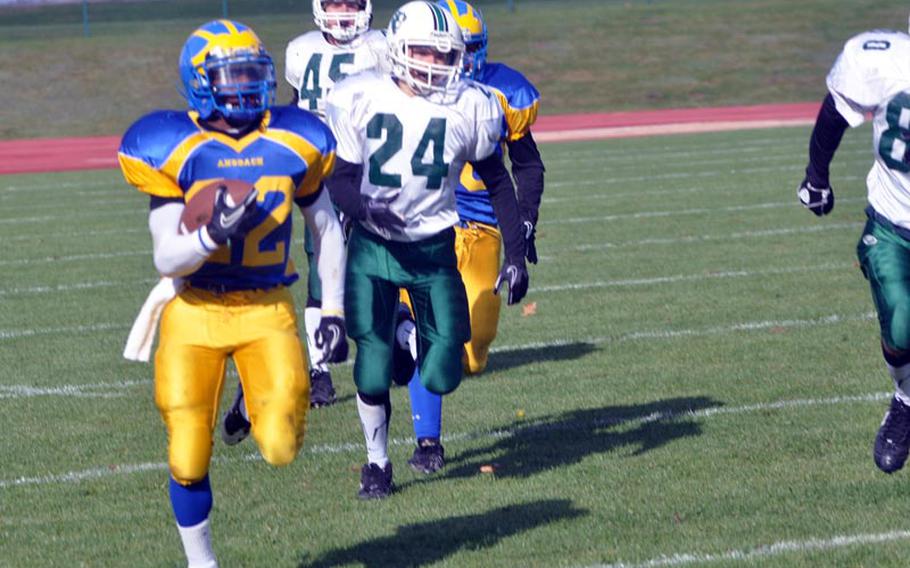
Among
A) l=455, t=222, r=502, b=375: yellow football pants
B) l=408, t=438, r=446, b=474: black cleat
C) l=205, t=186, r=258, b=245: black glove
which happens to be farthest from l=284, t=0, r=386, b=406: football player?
l=205, t=186, r=258, b=245: black glove

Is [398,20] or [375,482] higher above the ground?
[398,20]

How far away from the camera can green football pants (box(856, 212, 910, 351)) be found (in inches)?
209

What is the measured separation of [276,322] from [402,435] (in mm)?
2105

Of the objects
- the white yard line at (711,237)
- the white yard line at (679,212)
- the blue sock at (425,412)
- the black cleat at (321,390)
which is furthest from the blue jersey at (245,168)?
the white yard line at (679,212)

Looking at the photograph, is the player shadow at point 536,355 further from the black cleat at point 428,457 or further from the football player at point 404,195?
the football player at point 404,195

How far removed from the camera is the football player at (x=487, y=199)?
253 inches

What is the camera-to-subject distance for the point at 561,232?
12.7 metres

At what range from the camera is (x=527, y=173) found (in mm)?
6492

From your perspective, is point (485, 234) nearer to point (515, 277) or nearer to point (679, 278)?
point (515, 277)

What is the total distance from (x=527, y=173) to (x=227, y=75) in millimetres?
2243

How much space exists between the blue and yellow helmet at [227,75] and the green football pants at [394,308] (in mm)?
1156

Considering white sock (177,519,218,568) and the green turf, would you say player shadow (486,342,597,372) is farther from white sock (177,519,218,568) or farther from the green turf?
the green turf

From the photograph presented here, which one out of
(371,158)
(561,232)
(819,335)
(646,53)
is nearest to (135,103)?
(646,53)

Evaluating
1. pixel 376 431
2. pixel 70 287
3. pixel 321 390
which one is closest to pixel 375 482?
pixel 376 431
